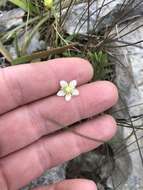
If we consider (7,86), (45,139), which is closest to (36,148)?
(45,139)

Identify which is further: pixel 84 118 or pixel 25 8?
pixel 25 8

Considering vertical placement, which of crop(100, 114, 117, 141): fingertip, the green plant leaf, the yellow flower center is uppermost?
the green plant leaf

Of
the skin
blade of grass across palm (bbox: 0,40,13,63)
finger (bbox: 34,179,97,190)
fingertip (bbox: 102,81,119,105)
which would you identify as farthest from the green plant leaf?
finger (bbox: 34,179,97,190)

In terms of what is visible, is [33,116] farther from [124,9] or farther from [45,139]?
[124,9]

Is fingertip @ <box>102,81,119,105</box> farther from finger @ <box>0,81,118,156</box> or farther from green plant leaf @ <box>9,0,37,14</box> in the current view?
green plant leaf @ <box>9,0,37,14</box>

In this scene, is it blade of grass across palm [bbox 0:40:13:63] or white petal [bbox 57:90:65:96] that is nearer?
white petal [bbox 57:90:65:96]

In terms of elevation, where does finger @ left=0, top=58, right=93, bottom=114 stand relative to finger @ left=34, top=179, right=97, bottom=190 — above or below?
above

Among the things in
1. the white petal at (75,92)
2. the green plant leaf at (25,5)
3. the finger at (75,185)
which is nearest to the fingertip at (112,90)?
the white petal at (75,92)
